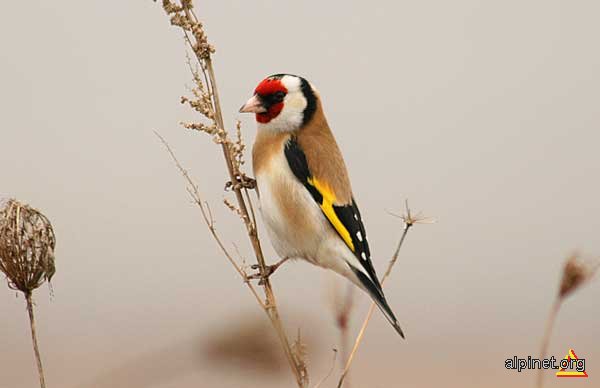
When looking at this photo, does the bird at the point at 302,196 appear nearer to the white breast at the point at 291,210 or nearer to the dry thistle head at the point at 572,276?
the white breast at the point at 291,210

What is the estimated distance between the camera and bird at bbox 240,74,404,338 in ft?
7.27

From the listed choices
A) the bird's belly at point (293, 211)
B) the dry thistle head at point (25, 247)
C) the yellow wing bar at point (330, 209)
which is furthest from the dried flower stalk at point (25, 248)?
the yellow wing bar at point (330, 209)

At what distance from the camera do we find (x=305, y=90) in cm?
240

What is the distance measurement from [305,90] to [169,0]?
0.83 metres

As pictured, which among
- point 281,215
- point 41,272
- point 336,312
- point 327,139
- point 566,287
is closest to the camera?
point 566,287

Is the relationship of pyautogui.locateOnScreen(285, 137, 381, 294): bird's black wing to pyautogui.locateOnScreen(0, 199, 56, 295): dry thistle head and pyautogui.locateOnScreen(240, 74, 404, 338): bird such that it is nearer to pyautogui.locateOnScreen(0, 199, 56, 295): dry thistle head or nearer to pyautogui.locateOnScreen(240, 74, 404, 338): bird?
pyautogui.locateOnScreen(240, 74, 404, 338): bird

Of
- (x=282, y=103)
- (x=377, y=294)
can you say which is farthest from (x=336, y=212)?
(x=282, y=103)

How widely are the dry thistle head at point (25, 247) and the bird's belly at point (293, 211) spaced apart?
0.75m

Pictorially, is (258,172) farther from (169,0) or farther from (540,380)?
(540,380)

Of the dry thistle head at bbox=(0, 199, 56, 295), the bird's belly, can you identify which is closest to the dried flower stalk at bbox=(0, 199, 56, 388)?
the dry thistle head at bbox=(0, 199, 56, 295)

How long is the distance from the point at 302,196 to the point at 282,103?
324 millimetres

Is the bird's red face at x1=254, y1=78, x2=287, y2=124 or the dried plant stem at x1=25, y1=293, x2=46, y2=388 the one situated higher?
the bird's red face at x1=254, y1=78, x2=287, y2=124

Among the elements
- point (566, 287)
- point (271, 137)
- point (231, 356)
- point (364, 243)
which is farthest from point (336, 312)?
point (271, 137)

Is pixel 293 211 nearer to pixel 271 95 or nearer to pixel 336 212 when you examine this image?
pixel 336 212
